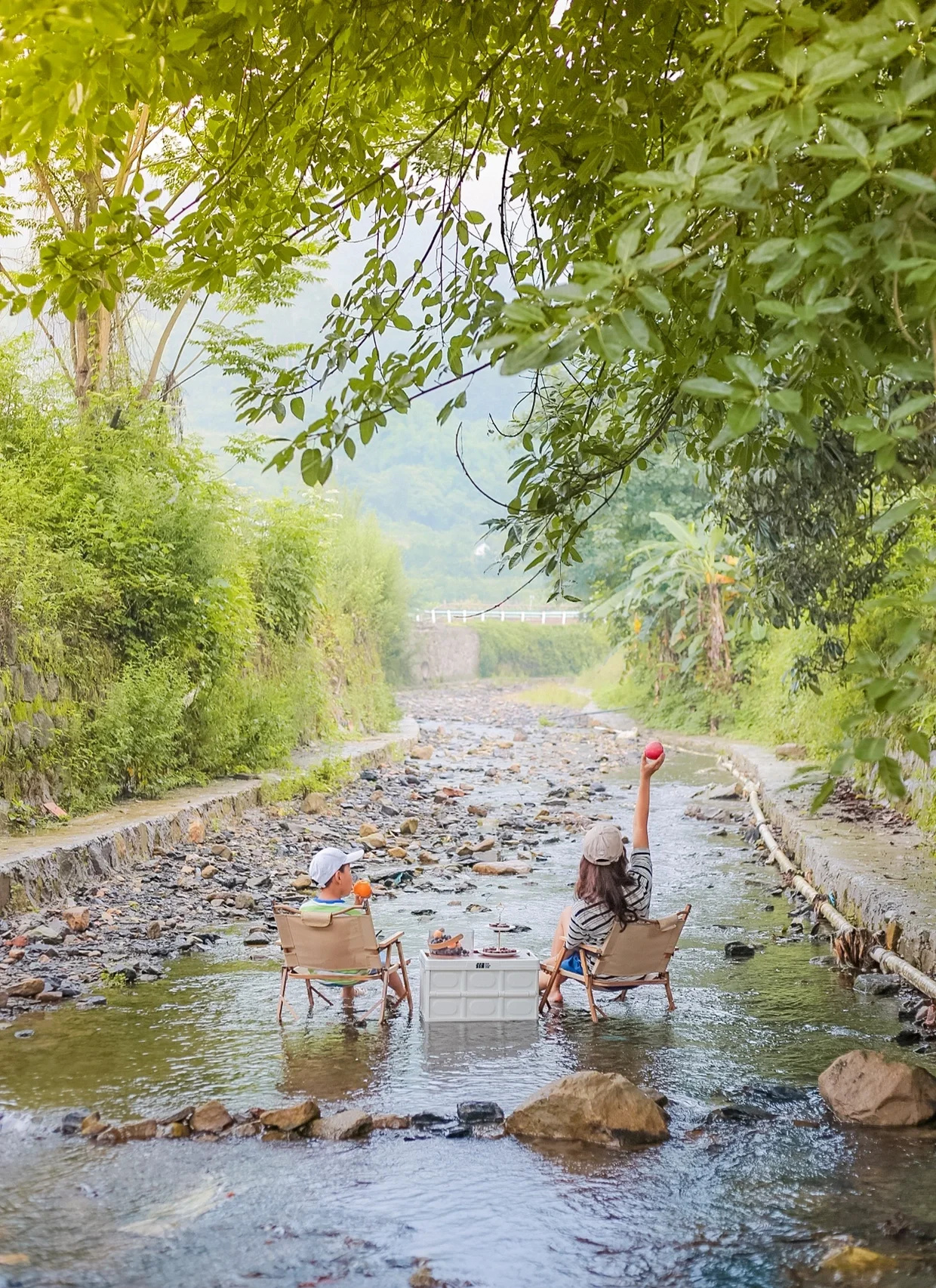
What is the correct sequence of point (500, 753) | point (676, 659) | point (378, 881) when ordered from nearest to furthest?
point (378, 881)
point (500, 753)
point (676, 659)

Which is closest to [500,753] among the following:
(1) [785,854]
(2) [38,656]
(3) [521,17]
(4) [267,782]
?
(4) [267,782]

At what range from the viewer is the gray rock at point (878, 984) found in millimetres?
6902

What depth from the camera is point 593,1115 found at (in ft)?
15.8

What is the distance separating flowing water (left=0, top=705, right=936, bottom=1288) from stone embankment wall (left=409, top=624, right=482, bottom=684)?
3740cm

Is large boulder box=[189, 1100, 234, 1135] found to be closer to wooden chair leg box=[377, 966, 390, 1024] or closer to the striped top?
wooden chair leg box=[377, 966, 390, 1024]

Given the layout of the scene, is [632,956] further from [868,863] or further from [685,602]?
[685,602]

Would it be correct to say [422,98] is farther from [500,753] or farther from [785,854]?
[500,753]

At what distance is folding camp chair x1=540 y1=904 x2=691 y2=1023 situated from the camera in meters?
6.38

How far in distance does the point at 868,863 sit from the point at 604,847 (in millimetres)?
3286

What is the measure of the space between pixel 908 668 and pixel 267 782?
11344 mm

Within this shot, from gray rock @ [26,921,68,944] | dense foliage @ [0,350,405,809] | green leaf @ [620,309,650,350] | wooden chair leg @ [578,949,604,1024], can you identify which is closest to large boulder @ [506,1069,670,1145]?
wooden chair leg @ [578,949,604,1024]

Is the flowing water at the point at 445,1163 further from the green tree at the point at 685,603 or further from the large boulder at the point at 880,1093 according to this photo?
the green tree at the point at 685,603

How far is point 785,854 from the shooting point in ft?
37.3

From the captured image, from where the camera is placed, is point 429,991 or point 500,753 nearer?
point 429,991
